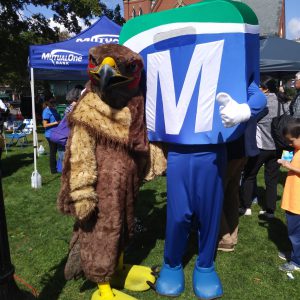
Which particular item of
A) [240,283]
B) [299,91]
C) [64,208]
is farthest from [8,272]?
[299,91]

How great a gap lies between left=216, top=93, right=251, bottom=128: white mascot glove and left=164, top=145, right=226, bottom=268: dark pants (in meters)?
0.36

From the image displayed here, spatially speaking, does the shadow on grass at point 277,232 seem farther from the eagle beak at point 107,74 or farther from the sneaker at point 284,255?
the eagle beak at point 107,74

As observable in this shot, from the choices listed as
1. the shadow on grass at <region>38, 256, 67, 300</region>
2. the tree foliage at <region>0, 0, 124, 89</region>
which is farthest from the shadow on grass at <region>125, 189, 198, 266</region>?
the tree foliage at <region>0, 0, 124, 89</region>

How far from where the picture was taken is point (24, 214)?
4871mm

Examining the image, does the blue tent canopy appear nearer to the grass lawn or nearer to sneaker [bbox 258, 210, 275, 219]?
the grass lawn

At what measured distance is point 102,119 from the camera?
241 cm

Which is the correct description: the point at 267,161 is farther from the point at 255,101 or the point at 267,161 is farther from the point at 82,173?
the point at 82,173

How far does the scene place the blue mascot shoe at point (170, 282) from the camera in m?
2.73

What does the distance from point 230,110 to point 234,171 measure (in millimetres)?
1088

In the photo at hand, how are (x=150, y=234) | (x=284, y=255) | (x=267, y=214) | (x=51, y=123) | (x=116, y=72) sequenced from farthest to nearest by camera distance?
(x=51, y=123) < (x=267, y=214) < (x=150, y=234) < (x=284, y=255) < (x=116, y=72)

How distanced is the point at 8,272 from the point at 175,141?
1396 mm

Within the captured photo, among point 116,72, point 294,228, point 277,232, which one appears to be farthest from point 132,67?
point 277,232

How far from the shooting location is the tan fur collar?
239 centimetres

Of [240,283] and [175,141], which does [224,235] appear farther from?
[175,141]
